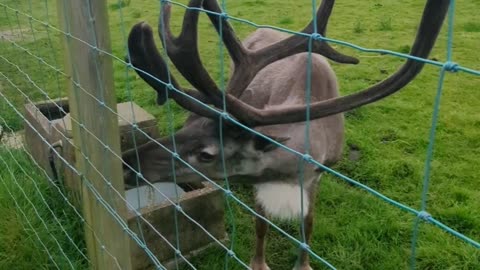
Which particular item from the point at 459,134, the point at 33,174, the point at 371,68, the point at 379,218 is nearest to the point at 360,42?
the point at 371,68

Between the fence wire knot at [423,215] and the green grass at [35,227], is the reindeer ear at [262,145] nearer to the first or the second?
the green grass at [35,227]

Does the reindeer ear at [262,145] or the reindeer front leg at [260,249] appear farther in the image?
the reindeer front leg at [260,249]

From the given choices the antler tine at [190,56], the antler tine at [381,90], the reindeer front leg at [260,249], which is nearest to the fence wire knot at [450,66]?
the antler tine at [381,90]

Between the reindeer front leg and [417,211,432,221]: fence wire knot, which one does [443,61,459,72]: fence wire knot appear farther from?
the reindeer front leg

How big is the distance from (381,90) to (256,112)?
1.87 feet

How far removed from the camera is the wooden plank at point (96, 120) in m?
1.92

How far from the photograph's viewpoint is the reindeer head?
6.70 ft

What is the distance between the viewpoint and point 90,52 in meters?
1.96

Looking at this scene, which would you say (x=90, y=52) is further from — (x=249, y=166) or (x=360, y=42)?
(x=360, y=42)

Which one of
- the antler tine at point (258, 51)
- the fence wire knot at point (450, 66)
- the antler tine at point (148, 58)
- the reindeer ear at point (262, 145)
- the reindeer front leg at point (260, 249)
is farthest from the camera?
the reindeer front leg at point (260, 249)

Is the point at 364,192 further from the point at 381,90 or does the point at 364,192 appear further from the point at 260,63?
the point at 381,90

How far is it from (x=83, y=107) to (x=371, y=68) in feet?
14.9

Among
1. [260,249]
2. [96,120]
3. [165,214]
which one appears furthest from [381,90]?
[260,249]

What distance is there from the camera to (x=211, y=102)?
7.63ft
